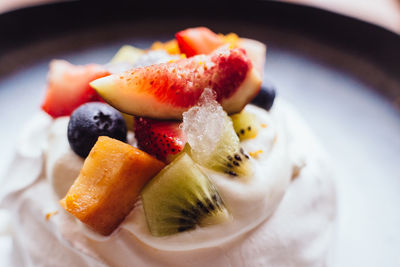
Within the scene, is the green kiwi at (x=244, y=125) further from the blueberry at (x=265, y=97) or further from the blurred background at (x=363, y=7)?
the blurred background at (x=363, y=7)

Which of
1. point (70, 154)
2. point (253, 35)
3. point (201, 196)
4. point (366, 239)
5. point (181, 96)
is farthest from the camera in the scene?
point (253, 35)

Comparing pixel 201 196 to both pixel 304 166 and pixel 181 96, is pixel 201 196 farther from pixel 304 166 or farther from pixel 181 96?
pixel 304 166

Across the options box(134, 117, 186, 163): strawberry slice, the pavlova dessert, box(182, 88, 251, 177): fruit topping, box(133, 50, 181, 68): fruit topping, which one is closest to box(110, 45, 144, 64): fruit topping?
the pavlova dessert

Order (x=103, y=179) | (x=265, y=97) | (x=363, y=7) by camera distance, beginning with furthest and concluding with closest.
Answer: (x=363, y=7) < (x=265, y=97) < (x=103, y=179)

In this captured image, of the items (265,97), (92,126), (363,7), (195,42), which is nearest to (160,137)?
(92,126)

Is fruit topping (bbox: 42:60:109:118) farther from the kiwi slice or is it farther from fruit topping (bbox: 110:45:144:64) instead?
the kiwi slice

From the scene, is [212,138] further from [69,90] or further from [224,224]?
[69,90]

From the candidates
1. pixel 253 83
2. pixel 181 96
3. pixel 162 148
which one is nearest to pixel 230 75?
pixel 253 83
